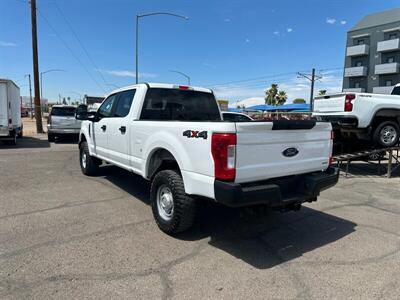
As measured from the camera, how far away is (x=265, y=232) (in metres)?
4.43

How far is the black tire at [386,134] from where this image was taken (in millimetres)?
8500

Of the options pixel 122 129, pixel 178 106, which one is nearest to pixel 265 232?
pixel 178 106

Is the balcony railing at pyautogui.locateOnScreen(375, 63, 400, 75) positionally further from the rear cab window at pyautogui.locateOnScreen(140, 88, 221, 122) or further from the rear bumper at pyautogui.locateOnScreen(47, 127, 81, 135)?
the rear cab window at pyautogui.locateOnScreen(140, 88, 221, 122)

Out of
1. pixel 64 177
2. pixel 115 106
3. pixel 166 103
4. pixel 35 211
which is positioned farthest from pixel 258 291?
pixel 64 177

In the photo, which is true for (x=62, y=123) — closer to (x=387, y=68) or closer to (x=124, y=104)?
(x=124, y=104)

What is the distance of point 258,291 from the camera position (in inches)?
117

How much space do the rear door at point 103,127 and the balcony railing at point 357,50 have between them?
56.2 metres

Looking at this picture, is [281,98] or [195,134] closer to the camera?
[195,134]

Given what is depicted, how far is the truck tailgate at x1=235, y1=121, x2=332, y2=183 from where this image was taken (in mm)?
3369

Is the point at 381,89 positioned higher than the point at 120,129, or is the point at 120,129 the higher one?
the point at 381,89

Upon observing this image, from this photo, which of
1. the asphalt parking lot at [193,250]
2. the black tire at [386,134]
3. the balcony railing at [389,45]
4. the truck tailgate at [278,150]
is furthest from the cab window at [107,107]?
the balcony railing at [389,45]

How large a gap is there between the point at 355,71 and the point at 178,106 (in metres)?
55.9

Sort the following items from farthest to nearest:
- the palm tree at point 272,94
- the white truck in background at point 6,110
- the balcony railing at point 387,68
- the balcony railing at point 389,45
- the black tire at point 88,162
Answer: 1. the palm tree at point 272,94
2. the balcony railing at point 389,45
3. the balcony railing at point 387,68
4. the white truck in background at point 6,110
5. the black tire at point 88,162

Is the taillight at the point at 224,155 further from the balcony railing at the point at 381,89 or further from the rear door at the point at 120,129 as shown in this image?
the balcony railing at the point at 381,89
